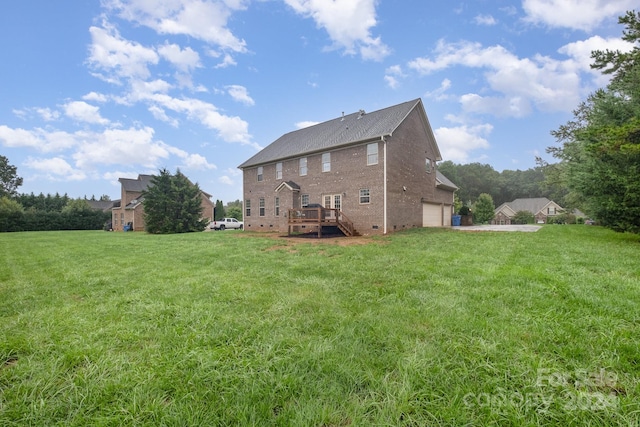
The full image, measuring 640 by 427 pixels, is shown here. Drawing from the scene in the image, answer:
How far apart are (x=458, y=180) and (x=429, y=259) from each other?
5447 centimetres

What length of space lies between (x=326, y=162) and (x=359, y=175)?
108 inches

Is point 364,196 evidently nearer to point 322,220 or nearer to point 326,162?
point 322,220

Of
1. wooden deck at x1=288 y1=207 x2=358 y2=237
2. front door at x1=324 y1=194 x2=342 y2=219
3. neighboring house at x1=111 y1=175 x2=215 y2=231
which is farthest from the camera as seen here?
neighboring house at x1=111 y1=175 x2=215 y2=231

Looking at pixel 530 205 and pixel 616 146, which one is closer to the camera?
pixel 616 146

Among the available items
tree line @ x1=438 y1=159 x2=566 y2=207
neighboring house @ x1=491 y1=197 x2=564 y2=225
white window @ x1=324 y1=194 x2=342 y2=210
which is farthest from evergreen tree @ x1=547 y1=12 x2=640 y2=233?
neighboring house @ x1=491 y1=197 x2=564 y2=225

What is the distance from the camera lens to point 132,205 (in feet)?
103

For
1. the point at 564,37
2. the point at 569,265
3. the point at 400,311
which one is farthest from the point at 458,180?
the point at 400,311

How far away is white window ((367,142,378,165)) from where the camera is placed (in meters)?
15.8

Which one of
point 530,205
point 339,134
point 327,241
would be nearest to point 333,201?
point 339,134

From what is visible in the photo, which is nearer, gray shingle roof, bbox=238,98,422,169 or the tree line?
gray shingle roof, bbox=238,98,422,169

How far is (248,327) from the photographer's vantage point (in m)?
2.97

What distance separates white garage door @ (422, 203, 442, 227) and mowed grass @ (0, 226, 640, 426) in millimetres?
14543

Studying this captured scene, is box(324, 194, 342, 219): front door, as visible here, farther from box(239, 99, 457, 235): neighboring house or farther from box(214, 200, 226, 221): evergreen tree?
box(214, 200, 226, 221): evergreen tree

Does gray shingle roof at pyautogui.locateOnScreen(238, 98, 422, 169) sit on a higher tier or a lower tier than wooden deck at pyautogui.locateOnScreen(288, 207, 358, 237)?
higher
